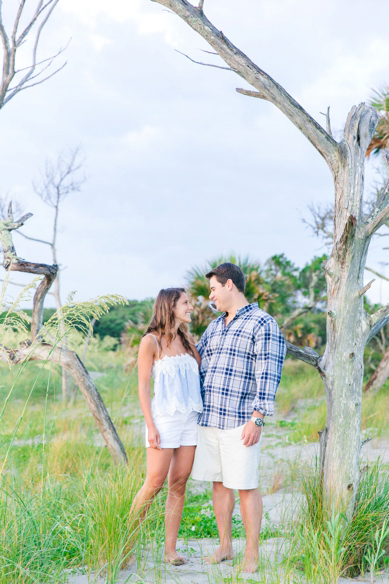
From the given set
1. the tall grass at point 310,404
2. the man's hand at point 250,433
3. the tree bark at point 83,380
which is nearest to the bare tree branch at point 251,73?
the man's hand at point 250,433

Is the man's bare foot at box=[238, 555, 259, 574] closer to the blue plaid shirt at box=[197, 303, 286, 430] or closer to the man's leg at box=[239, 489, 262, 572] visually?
the man's leg at box=[239, 489, 262, 572]

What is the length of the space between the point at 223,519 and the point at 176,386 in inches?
39.7

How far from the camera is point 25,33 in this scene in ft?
21.5

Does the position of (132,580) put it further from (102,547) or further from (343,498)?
(343,498)

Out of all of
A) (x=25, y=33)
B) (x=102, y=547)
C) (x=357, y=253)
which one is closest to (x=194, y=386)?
(x=102, y=547)

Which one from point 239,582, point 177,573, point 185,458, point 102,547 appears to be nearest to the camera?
point 239,582

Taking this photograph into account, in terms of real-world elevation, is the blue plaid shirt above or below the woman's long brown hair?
below

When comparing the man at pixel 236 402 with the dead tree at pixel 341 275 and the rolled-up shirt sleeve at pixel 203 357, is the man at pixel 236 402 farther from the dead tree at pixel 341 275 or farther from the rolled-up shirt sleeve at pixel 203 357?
the dead tree at pixel 341 275

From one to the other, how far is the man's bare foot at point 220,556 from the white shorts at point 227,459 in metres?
0.47

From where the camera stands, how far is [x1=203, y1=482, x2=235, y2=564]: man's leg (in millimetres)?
4039

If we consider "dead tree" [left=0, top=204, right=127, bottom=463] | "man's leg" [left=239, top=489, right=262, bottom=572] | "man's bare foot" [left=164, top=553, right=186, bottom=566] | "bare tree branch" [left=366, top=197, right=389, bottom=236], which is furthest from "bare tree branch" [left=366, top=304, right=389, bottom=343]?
"dead tree" [left=0, top=204, right=127, bottom=463]

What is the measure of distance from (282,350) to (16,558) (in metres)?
2.08

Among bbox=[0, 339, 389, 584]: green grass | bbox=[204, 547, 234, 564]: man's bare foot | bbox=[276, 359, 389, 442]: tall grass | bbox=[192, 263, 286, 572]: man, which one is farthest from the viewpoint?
bbox=[276, 359, 389, 442]: tall grass

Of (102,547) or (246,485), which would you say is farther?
(246,485)
